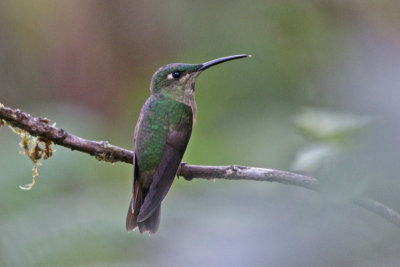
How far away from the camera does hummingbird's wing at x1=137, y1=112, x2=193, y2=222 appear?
284cm

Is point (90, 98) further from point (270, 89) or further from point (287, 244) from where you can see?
point (287, 244)

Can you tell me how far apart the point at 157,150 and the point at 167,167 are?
0.20m

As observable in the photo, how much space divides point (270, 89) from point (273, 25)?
943 millimetres

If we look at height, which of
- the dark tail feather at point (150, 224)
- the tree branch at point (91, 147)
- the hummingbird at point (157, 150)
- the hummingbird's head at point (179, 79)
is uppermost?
the hummingbird's head at point (179, 79)

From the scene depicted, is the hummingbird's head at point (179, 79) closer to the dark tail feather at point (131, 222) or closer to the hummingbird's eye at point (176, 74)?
the hummingbird's eye at point (176, 74)

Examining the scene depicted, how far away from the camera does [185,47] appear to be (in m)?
6.43

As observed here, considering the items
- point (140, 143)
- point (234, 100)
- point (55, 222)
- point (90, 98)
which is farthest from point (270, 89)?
point (90, 98)

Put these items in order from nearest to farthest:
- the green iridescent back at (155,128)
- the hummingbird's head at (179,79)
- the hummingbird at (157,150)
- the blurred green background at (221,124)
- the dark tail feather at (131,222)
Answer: the blurred green background at (221,124)
the dark tail feather at (131,222)
the hummingbird at (157,150)
the green iridescent back at (155,128)
the hummingbird's head at (179,79)

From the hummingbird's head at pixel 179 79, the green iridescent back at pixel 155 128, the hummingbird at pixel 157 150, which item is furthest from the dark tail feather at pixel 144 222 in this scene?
the hummingbird's head at pixel 179 79

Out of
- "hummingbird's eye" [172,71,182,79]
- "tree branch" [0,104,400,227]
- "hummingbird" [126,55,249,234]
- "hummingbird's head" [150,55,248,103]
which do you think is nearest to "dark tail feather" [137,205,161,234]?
"hummingbird" [126,55,249,234]

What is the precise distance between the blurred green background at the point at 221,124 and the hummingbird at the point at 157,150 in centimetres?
13

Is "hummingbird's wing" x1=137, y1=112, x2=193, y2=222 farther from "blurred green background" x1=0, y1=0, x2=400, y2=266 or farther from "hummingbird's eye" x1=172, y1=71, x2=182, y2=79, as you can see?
"hummingbird's eye" x1=172, y1=71, x2=182, y2=79

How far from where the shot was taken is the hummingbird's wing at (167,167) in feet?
9.33

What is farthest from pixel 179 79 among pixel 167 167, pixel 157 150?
pixel 167 167
